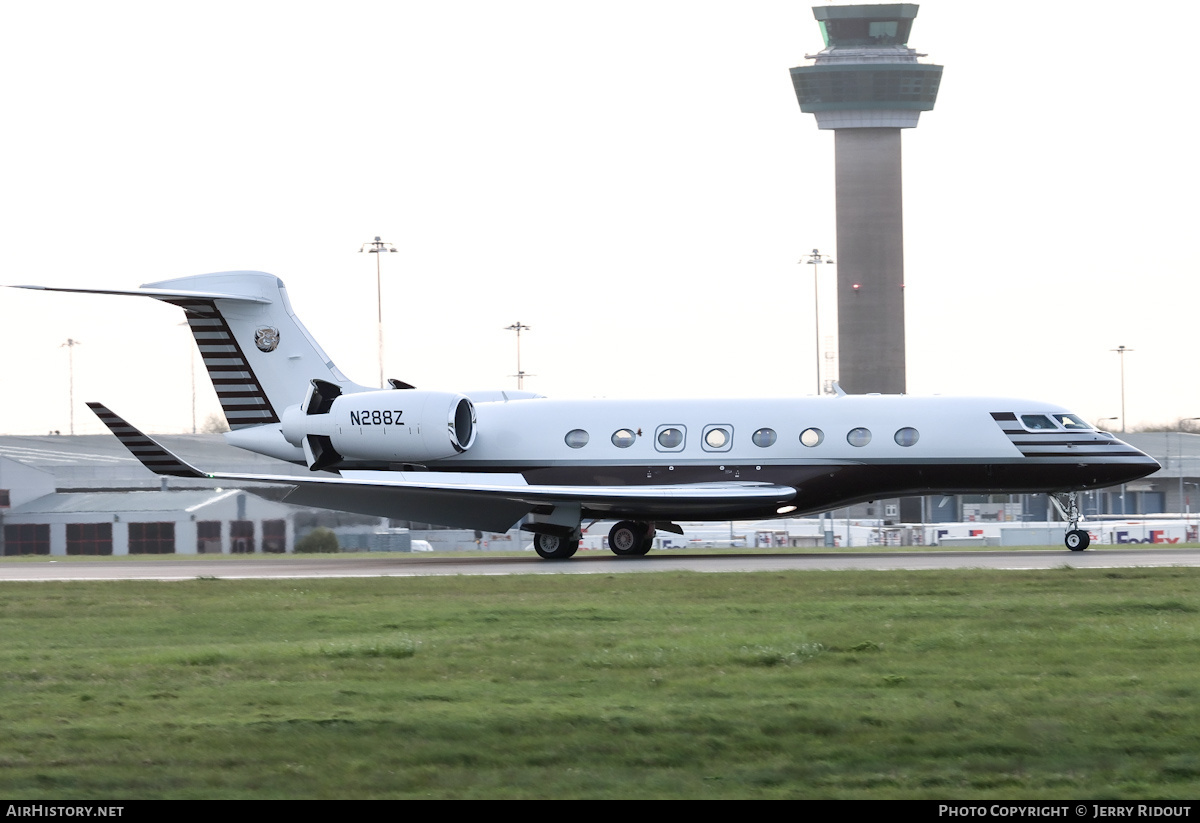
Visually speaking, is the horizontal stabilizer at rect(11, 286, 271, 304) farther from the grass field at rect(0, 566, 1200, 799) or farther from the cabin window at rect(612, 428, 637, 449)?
the grass field at rect(0, 566, 1200, 799)

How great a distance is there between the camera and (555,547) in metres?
31.0

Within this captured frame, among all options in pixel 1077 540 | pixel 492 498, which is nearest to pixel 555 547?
pixel 492 498

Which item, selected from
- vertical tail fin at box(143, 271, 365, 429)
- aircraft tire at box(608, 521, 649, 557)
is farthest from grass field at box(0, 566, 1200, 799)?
vertical tail fin at box(143, 271, 365, 429)

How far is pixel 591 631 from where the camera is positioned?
14930 millimetres

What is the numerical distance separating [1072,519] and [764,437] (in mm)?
6617

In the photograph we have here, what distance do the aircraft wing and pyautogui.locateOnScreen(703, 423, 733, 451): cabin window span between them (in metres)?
0.76

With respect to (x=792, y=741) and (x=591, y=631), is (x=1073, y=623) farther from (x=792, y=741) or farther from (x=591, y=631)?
(x=792, y=741)

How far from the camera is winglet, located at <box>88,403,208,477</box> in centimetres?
2752

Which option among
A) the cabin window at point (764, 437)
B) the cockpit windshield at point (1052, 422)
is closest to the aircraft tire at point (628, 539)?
the cabin window at point (764, 437)

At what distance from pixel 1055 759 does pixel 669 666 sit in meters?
4.20

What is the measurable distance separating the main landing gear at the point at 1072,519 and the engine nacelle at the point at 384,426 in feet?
40.5

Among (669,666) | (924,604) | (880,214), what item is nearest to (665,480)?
(924,604)

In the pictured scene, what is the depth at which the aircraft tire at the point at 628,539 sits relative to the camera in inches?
1240

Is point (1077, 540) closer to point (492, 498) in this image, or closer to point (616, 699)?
point (492, 498)
